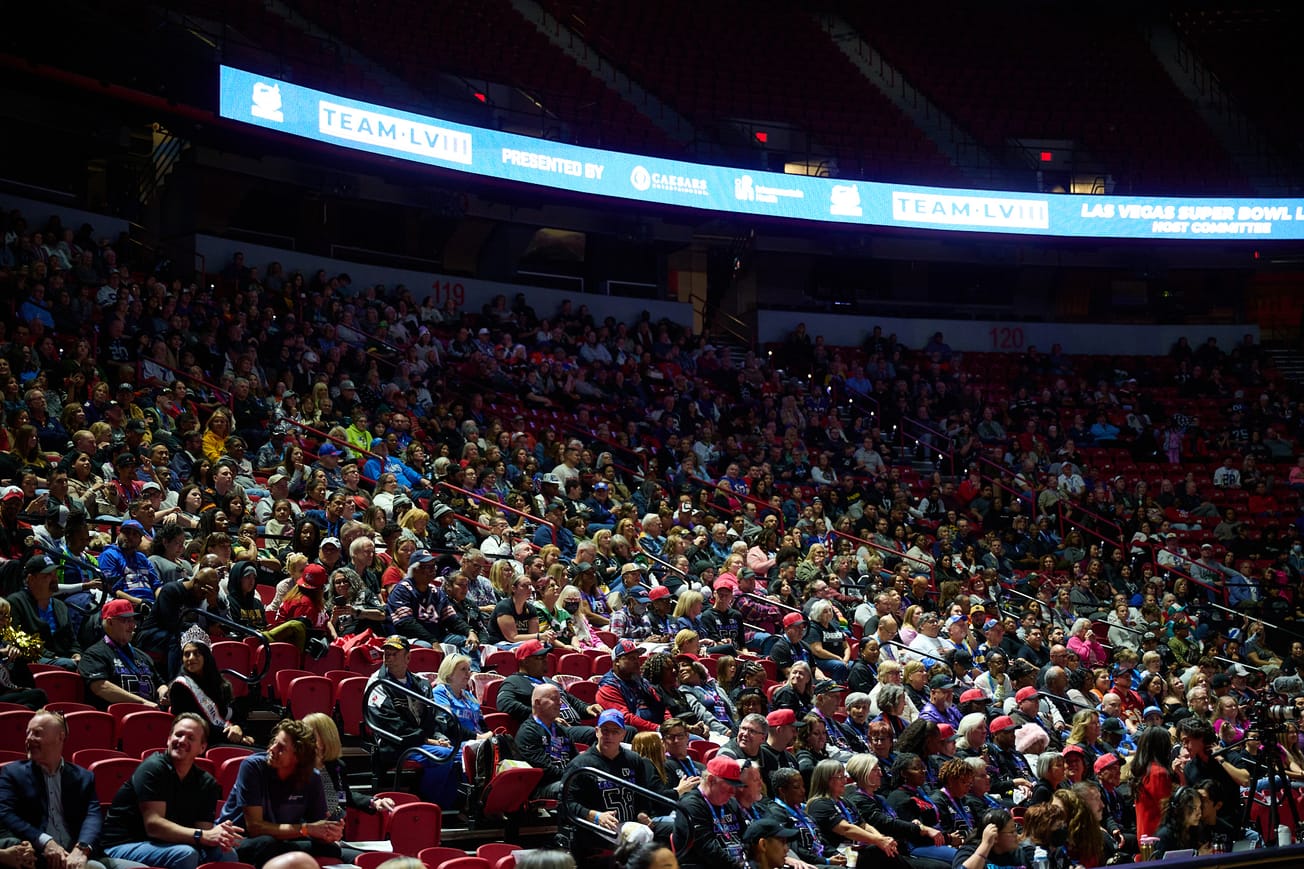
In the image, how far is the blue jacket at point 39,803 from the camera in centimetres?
521

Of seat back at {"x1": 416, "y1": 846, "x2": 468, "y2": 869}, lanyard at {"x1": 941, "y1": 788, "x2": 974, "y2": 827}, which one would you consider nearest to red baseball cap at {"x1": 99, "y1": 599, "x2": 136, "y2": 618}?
seat back at {"x1": 416, "y1": 846, "x2": 468, "y2": 869}

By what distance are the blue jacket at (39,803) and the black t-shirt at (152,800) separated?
75 millimetres

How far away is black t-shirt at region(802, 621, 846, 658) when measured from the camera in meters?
11.5

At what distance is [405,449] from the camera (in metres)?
14.5

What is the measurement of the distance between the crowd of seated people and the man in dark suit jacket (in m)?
0.04

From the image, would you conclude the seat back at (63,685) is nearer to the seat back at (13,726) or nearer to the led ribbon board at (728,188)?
the seat back at (13,726)

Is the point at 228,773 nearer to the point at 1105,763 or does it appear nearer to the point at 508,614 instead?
the point at 508,614

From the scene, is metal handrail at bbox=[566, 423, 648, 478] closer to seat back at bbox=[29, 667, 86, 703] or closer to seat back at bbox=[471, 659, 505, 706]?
seat back at bbox=[471, 659, 505, 706]

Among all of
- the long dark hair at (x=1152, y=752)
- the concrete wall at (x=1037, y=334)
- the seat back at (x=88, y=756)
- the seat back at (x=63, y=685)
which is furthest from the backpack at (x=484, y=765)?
the concrete wall at (x=1037, y=334)

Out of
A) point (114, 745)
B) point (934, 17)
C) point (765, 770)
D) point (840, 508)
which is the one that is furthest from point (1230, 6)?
point (114, 745)

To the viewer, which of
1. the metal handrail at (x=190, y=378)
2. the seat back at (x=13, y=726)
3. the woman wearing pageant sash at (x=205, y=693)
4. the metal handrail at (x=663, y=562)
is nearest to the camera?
the seat back at (x=13, y=726)

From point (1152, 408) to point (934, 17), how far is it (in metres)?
9.88

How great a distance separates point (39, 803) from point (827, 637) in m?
7.38

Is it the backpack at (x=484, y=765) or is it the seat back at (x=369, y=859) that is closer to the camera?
the seat back at (x=369, y=859)
